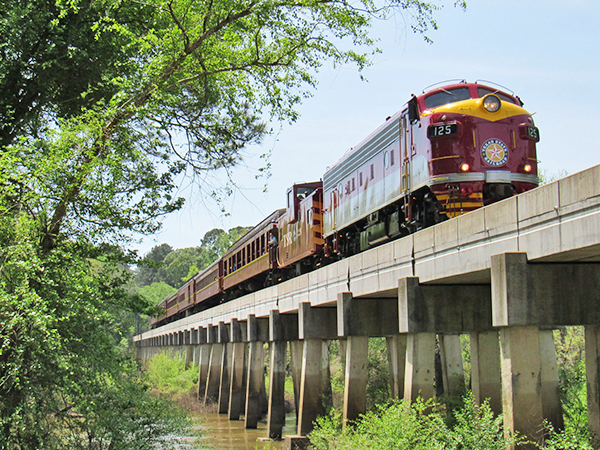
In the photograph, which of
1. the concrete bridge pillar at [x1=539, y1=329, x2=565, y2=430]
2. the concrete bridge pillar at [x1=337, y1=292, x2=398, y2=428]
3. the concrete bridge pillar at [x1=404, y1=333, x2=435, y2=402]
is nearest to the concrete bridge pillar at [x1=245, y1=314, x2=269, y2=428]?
the concrete bridge pillar at [x1=337, y1=292, x2=398, y2=428]

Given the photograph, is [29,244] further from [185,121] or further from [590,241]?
[590,241]

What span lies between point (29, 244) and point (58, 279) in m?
0.89

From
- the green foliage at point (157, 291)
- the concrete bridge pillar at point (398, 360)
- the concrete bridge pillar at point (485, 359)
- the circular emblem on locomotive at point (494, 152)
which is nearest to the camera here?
the concrete bridge pillar at point (485, 359)

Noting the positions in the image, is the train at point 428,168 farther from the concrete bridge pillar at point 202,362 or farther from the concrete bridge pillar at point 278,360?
the concrete bridge pillar at point 202,362

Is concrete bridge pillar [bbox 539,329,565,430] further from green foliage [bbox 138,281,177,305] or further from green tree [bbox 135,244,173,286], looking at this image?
green tree [bbox 135,244,173,286]

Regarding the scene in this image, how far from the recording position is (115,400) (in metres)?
13.4

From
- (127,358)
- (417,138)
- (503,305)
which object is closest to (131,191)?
(127,358)

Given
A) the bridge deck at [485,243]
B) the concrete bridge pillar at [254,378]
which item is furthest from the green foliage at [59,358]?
the concrete bridge pillar at [254,378]

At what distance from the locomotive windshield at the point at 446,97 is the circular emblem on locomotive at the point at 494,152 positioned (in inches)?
48.3

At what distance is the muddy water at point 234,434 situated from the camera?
2152 cm

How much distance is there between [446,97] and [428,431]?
7.28m

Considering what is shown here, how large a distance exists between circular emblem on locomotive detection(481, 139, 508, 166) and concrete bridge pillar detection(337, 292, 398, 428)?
12.8 feet

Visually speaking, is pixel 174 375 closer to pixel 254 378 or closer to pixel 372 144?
pixel 254 378

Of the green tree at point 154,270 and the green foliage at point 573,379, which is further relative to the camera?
the green tree at point 154,270
